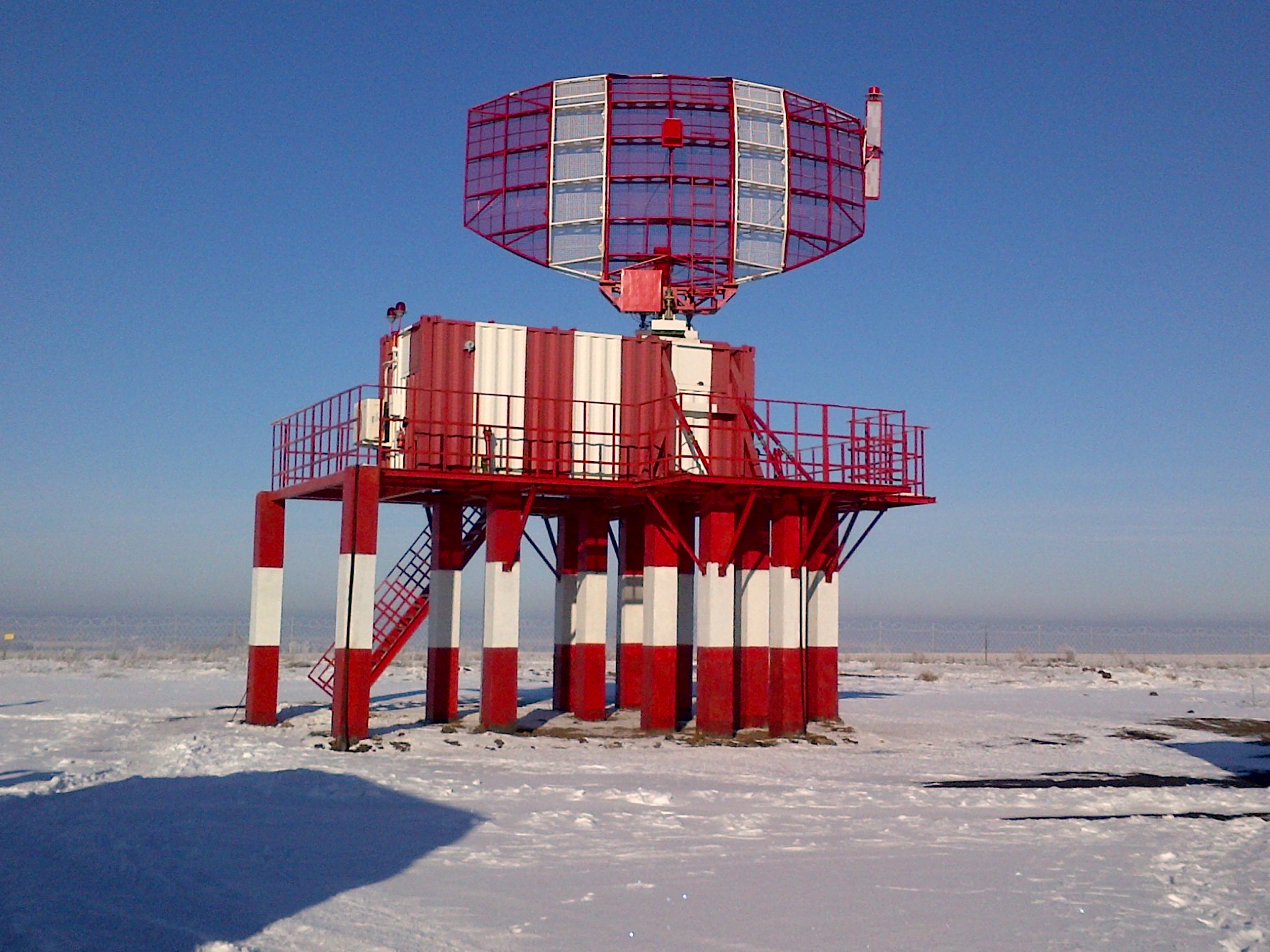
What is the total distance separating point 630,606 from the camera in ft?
111

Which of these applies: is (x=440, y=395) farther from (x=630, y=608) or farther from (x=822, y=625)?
(x=822, y=625)

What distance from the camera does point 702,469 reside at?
29.1 m

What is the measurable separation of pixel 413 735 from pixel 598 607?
6.63 meters

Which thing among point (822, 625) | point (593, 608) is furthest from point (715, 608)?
point (593, 608)

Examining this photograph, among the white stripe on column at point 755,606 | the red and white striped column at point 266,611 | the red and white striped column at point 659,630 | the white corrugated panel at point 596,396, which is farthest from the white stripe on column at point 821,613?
the red and white striped column at point 266,611

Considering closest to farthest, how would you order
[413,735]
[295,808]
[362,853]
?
[362,853] < [295,808] < [413,735]

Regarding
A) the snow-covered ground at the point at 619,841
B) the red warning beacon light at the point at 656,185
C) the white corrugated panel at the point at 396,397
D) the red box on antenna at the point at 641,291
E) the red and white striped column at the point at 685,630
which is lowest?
the snow-covered ground at the point at 619,841

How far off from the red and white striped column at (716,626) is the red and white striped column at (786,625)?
1.39m

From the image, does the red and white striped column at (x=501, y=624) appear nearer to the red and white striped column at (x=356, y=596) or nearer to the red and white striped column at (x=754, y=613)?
the red and white striped column at (x=356, y=596)

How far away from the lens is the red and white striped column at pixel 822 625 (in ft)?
100

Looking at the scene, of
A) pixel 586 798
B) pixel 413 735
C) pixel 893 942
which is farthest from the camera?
pixel 413 735

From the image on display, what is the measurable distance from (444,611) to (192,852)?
17640 mm

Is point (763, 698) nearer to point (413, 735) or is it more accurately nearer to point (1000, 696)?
point (413, 735)

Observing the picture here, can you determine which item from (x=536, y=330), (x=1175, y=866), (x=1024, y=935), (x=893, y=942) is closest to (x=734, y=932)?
(x=893, y=942)
